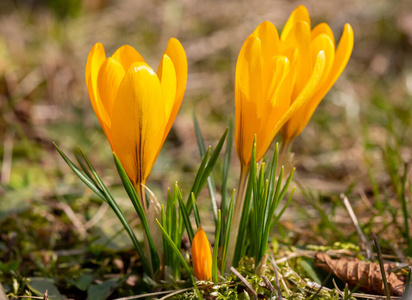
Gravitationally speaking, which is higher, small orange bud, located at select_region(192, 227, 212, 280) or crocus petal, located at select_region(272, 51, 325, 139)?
crocus petal, located at select_region(272, 51, 325, 139)

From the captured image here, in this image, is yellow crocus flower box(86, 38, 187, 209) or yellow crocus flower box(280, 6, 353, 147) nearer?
yellow crocus flower box(86, 38, 187, 209)

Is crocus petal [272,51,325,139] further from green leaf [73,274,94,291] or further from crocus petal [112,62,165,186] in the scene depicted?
green leaf [73,274,94,291]

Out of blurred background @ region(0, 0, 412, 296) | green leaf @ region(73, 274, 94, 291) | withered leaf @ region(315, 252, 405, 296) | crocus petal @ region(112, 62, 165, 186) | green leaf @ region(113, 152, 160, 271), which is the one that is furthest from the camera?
blurred background @ region(0, 0, 412, 296)

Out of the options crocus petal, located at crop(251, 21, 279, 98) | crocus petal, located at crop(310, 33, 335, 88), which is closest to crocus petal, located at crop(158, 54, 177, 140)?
crocus petal, located at crop(251, 21, 279, 98)

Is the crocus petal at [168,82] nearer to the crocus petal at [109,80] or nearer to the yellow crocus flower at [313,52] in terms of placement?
the crocus petal at [109,80]

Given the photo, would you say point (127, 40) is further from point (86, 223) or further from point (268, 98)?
point (268, 98)

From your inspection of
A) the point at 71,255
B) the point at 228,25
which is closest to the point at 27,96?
the point at 71,255

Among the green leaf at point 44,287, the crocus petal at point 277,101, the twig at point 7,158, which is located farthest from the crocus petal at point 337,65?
the twig at point 7,158

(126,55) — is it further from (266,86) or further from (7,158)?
(7,158)
